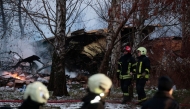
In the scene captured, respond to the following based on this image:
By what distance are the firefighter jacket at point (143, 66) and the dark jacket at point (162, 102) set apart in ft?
15.4

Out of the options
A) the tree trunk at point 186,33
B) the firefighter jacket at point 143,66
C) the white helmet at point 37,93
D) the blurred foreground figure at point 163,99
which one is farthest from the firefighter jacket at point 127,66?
the white helmet at point 37,93

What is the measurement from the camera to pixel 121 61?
1130cm

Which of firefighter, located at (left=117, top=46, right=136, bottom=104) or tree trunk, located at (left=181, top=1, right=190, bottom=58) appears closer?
firefighter, located at (left=117, top=46, right=136, bottom=104)

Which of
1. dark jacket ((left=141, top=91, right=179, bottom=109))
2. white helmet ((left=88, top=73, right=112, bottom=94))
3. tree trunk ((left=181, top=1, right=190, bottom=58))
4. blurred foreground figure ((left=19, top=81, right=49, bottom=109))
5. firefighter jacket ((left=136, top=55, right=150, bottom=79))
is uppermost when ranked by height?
tree trunk ((left=181, top=1, right=190, bottom=58))

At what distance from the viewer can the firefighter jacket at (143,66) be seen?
10.5 m

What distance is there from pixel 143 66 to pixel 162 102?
4.93 m

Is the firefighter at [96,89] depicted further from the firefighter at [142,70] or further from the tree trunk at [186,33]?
the tree trunk at [186,33]

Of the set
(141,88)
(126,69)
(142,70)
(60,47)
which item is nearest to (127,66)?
(126,69)

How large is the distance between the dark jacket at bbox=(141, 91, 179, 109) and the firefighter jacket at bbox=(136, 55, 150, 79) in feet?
15.4

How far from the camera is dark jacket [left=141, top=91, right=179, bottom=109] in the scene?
573 centimetres

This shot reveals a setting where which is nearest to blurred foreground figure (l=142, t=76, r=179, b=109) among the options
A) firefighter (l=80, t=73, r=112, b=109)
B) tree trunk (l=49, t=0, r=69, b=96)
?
firefighter (l=80, t=73, r=112, b=109)

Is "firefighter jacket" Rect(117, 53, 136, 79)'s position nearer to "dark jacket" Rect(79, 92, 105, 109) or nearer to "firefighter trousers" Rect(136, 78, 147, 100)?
"firefighter trousers" Rect(136, 78, 147, 100)

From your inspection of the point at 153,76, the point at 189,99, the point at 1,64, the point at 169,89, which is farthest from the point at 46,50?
the point at 169,89

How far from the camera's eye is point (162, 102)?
18.8ft
